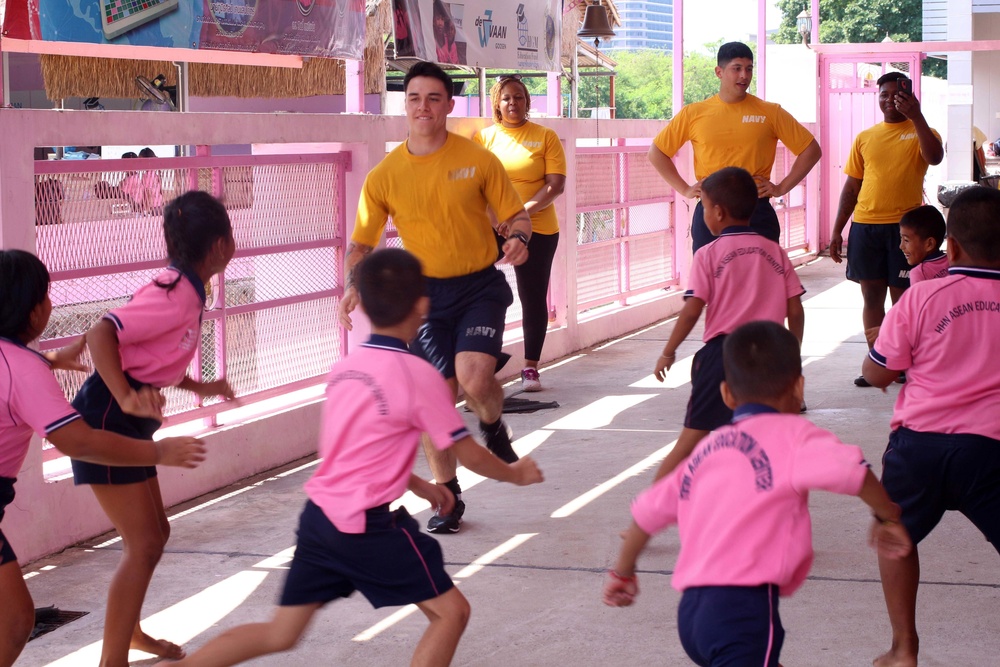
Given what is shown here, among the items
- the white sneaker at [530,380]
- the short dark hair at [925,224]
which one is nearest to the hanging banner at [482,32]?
the white sneaker at [530,380]

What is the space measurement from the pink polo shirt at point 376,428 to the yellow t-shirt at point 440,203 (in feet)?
7.61

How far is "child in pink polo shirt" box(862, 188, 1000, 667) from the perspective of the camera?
383 centimetres

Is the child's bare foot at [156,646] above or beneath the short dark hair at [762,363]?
beneath

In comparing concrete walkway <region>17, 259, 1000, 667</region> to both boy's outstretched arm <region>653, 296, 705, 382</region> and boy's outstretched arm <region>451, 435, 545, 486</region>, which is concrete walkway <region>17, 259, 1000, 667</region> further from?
boy's outstretched arm <region>451, 435, 545, 486</region>

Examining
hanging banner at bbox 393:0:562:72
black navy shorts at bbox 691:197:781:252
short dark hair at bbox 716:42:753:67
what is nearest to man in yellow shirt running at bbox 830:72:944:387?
short dark hair at bbox 716:42:753:67

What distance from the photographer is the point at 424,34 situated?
912 centimetres

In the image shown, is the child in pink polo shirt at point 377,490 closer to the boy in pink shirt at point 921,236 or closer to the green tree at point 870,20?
the boy in pink shirt at point 921,236

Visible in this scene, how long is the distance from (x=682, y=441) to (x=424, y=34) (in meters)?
4.55

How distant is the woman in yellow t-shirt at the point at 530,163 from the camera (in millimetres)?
8578

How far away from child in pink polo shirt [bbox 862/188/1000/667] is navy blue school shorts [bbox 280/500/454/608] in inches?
57.0

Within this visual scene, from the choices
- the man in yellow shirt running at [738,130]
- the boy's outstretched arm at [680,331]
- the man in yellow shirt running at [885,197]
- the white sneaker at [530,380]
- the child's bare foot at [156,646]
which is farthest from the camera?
the white sneaker at [530,380]

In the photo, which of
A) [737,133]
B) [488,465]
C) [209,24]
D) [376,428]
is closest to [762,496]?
[488,465]

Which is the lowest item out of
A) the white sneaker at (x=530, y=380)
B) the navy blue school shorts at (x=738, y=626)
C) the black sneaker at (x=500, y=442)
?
the white sneaker at (x=530, y=380)

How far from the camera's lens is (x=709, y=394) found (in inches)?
211
